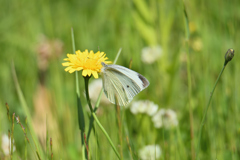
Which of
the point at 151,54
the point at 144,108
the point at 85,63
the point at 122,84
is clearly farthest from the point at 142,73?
the point at 85,63

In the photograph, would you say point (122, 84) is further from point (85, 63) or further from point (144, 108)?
point (144, 108)

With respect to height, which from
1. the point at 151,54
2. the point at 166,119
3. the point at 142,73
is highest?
the point at 151,54

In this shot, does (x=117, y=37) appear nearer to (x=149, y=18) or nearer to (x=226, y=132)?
(x=149, y=18)

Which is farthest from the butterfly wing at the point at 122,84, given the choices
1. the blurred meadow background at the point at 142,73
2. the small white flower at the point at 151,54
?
the small white flower at the point at 151,54

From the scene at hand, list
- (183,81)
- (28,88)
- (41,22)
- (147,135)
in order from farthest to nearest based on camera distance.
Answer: (41,22), (183,81), (28,88), (147,135)

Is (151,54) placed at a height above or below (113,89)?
above

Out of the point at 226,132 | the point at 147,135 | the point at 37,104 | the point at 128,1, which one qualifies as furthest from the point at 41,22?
the point at 226,132
